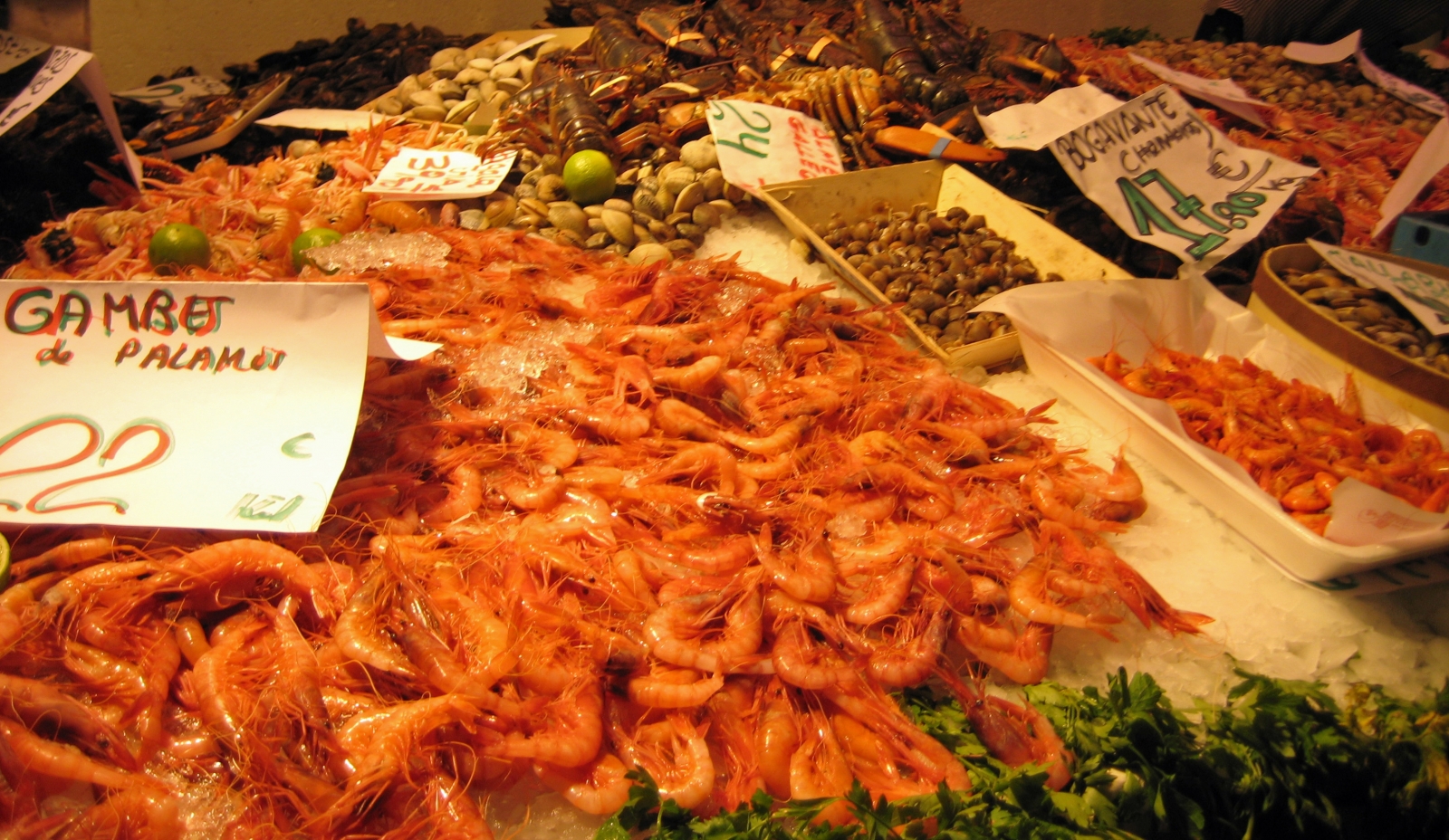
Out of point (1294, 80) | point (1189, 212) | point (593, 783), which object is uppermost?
point (1294, 80)

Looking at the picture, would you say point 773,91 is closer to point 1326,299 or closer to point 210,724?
point 1326,299

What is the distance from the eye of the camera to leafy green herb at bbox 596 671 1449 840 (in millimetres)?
1134

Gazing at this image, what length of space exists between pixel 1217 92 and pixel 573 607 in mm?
3738

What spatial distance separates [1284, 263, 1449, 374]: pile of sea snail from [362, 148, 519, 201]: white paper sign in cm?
280

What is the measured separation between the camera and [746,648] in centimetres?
140

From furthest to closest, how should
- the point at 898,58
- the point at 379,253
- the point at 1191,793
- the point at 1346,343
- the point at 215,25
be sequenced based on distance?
the point at 215,25 → the point at 898,58 → the point at 379,253 → the point at 1346,343 → the point at 1191,793

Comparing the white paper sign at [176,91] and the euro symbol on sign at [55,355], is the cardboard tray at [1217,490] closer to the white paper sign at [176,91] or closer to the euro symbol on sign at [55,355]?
the euro symbol on sign at [55,355]

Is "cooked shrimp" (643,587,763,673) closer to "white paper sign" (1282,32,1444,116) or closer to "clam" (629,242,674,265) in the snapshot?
"clam" (629,242,674,265)

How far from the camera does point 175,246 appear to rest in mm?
2340

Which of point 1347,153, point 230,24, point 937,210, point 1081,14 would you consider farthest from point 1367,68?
point 230,24

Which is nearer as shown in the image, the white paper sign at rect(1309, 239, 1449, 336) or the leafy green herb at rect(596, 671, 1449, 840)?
the leafy green herb at rect(596, 671, 1449, 840)

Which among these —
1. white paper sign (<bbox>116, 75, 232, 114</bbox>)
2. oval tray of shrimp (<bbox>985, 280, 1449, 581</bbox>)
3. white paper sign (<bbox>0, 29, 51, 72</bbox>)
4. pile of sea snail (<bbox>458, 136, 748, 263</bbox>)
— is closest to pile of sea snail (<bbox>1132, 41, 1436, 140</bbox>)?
oval tray of shrimp (<bbox>985, 280, 1449, 581</bbox>)

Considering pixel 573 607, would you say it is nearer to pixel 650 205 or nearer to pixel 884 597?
pixel 884 597

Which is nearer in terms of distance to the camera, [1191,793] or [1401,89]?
[1191,793]
